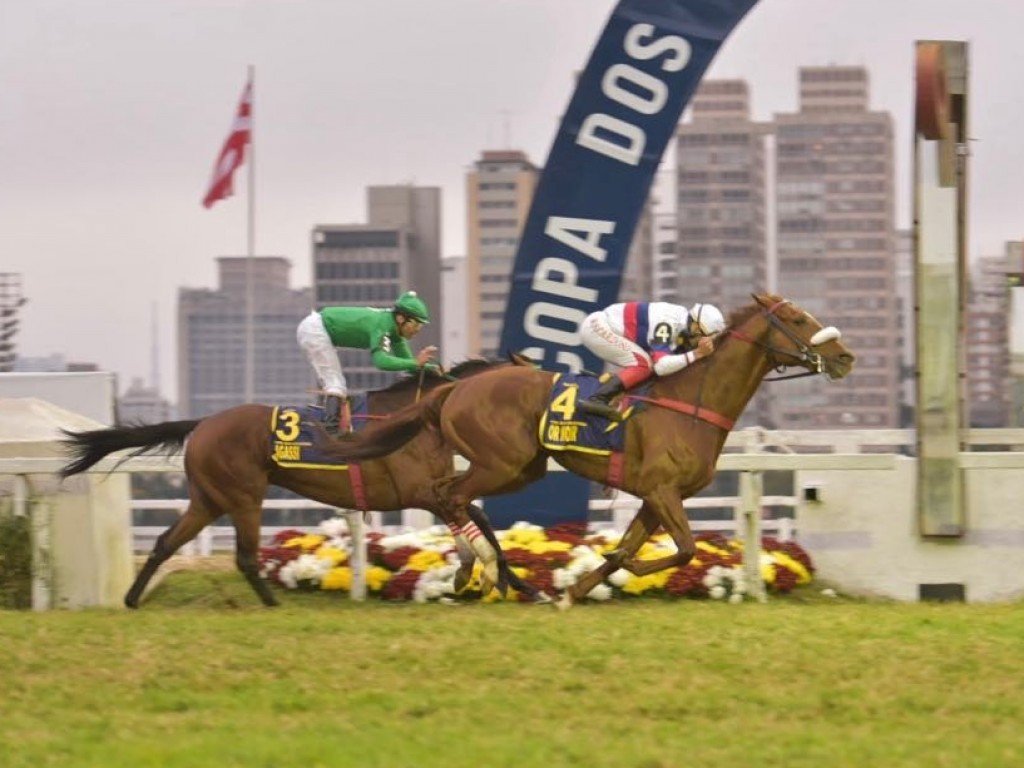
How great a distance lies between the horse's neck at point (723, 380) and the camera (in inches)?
415

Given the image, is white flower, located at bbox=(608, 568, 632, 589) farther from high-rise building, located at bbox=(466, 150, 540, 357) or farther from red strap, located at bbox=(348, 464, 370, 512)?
high-rise building, located at bbox=(466, 150, 540, 357)

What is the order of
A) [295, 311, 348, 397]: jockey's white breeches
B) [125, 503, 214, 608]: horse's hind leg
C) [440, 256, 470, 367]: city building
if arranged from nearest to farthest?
[125, 503, 214, 608]: horse's hind leg → [295, 311, 348, 397]: jockey's white breeches → [440, 256, 470, 367]: city building

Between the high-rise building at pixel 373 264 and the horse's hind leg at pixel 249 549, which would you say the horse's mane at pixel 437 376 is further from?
the high-rise building at pixel 373 264

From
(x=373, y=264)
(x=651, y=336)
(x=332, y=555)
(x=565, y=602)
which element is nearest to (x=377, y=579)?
(x=332, y=555)

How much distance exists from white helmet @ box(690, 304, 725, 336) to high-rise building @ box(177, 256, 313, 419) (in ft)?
548

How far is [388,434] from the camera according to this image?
35.2ft

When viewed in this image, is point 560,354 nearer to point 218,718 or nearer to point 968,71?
point 968,71

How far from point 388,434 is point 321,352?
2.69 ft

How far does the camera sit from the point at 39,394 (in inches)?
625

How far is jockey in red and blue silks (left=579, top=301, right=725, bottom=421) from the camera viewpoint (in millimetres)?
10617

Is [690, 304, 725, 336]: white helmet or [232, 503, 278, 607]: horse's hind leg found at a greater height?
[690, 304, 725, 336]: white helmet

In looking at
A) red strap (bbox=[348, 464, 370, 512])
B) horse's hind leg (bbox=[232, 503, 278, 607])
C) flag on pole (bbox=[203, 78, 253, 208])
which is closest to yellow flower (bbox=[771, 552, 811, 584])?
red strap (bbox=[348, 464, 370, 512])

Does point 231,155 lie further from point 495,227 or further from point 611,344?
point 495,227

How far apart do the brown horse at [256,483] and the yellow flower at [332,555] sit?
67cm
